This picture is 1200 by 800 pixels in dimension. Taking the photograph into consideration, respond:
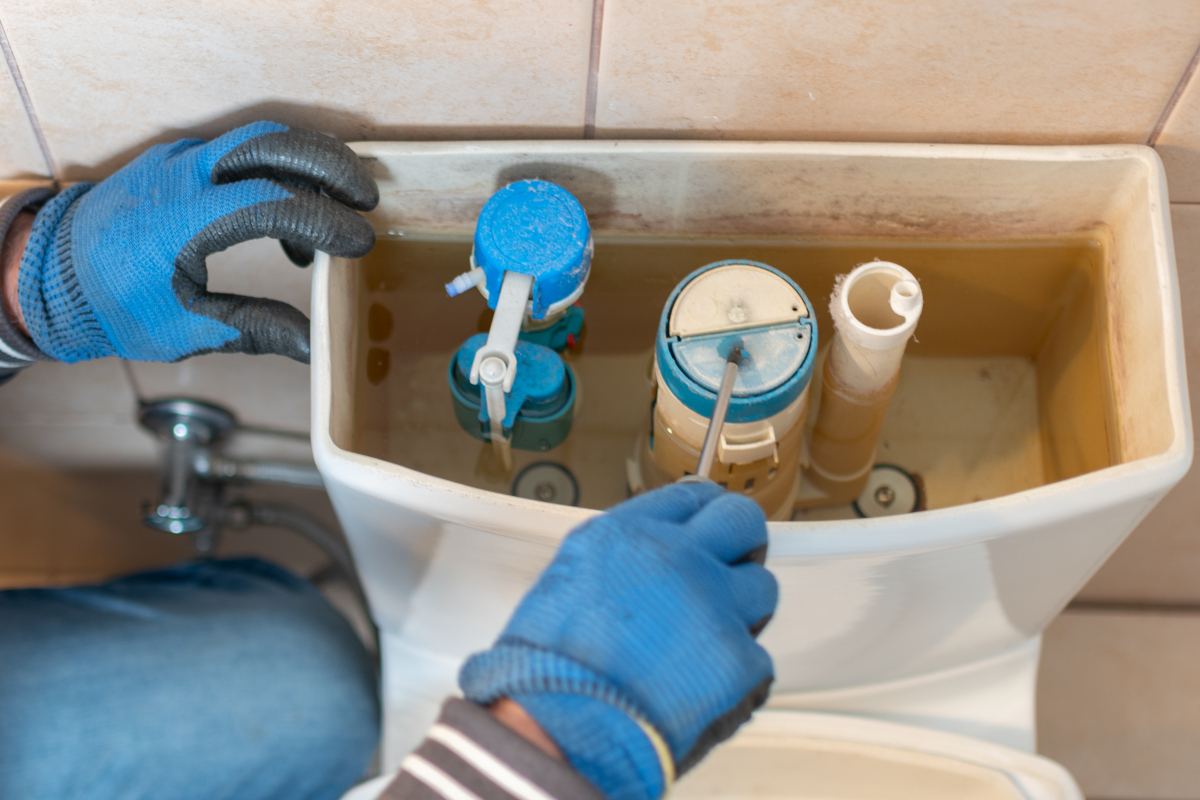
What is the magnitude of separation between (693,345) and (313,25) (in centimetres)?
33

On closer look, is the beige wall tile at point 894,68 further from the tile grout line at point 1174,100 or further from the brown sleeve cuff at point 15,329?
the brown sleeve cuff at point 15,329

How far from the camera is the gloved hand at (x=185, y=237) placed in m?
0.56

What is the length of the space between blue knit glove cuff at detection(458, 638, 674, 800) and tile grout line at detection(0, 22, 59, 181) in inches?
21.0

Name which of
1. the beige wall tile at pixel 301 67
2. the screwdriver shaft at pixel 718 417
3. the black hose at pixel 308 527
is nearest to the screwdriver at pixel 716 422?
the screwdriver shaft at pixel 718 417

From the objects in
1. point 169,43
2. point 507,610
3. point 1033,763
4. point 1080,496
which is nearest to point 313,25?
point 169,43

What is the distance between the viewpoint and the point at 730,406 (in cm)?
51

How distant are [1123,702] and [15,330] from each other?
1434mm

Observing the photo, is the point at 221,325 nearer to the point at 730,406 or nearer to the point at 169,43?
the point at 169,43

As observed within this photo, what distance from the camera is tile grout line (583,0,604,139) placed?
54 cm

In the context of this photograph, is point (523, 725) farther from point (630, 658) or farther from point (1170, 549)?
point (1170, 549)

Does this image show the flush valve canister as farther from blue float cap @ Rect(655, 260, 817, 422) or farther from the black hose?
the black hose

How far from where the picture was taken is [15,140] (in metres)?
0.64

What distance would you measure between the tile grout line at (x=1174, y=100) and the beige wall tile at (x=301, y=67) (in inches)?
16.3

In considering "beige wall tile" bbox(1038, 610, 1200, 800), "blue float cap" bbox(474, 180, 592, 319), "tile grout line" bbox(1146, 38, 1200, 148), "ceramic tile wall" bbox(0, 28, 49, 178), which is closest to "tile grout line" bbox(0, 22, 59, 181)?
"ceramic tile wall" bbox(0, 28, 49, 178)
